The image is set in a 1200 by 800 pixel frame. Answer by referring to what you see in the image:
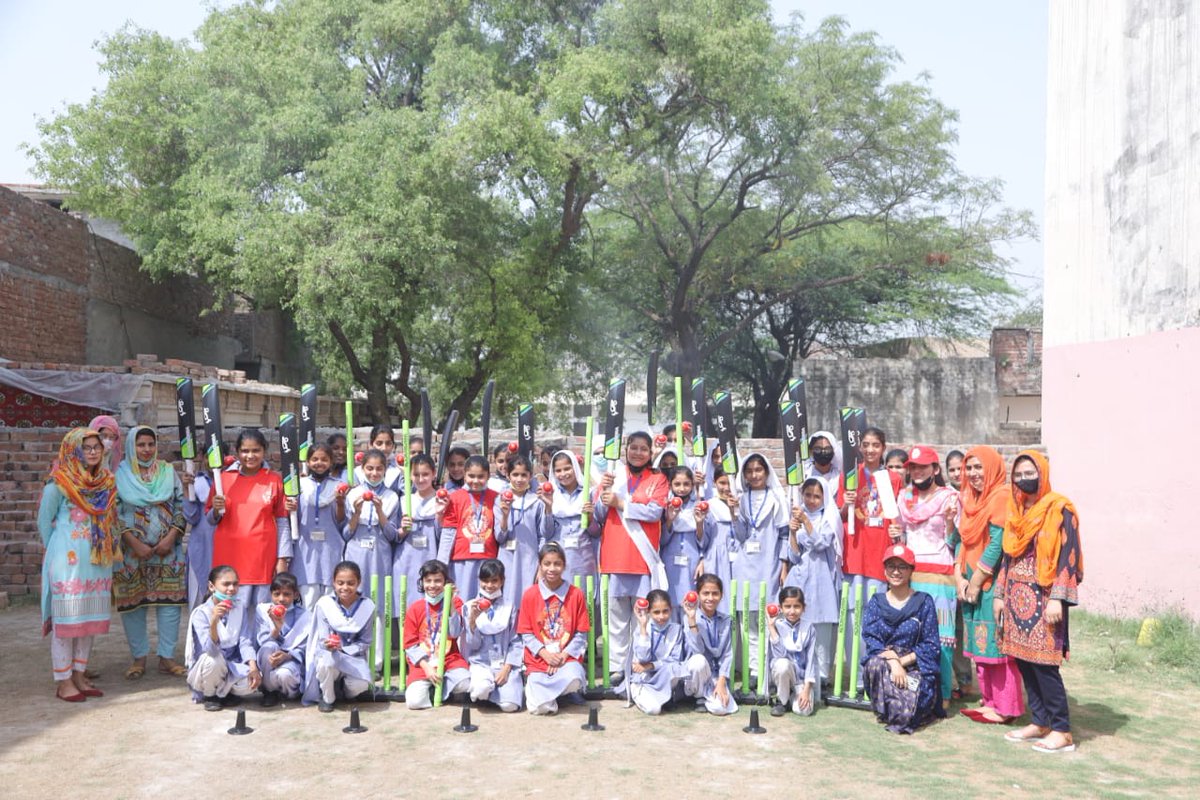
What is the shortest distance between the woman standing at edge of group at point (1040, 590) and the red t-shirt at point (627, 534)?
1900mm

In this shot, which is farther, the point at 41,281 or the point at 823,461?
the point at 41,281

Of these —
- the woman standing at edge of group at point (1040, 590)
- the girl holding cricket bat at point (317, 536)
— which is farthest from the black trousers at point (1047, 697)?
the girl holding cricket bat at point (317, 536)

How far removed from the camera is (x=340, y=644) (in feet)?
18.6

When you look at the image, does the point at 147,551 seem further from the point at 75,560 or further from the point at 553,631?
the point at 553,631

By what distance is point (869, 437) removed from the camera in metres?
6.40

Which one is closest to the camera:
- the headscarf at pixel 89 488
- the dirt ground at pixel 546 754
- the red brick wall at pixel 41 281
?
the dirt ground at pixel 546 754

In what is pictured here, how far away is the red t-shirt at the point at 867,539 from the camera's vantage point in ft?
20.0

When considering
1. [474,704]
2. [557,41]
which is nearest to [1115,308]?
[474,704]

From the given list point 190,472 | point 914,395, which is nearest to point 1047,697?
point 190,472

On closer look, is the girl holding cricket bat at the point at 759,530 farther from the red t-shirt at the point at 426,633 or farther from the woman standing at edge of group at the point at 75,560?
the woman standing at edge of group at the point at 75,560

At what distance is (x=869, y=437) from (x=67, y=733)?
180 inches

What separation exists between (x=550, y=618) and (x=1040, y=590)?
251cm

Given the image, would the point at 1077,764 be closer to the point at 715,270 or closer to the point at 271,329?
the point at 715,270

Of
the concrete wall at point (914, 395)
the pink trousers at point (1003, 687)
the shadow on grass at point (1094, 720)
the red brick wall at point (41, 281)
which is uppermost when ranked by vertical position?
the red brick wall at point (41, 281)
